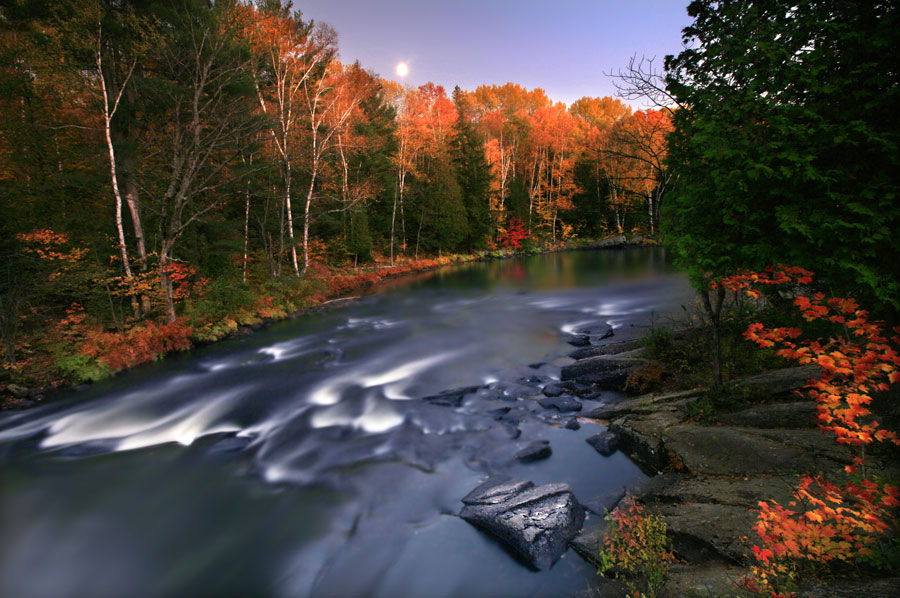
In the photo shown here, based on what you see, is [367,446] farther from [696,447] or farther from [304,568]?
[696,447]

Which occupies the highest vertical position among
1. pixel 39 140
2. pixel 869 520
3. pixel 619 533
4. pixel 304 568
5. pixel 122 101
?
pixel 122 101

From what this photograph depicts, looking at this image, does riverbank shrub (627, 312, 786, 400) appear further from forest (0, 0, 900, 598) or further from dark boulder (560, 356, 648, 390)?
dark boulder (560, 356, 648, 390)

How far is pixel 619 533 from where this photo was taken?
429 centimetres

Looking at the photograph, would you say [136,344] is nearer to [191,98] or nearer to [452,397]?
[191,98]

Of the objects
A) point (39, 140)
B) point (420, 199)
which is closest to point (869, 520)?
point (39, 140)

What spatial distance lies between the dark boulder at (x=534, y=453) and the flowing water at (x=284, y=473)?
0.15m

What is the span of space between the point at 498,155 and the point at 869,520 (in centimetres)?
4661

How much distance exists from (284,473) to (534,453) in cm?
396

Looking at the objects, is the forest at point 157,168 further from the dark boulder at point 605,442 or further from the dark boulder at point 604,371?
the dark boulder at point 605,442

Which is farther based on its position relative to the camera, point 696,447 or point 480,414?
point 480,414

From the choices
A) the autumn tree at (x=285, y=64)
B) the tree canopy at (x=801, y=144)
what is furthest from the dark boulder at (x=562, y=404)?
the autumn tree at (x=285, y=64)

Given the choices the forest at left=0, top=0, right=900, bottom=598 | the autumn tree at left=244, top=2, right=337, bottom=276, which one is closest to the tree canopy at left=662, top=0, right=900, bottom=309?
the forest at left=0, top=0, right=900, bottom=598

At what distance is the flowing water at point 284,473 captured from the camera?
4.54 meters

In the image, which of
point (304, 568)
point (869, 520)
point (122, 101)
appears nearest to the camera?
point (869, 520)
